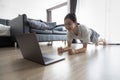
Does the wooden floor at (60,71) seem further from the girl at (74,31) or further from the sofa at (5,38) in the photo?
the sofa at (5,38)

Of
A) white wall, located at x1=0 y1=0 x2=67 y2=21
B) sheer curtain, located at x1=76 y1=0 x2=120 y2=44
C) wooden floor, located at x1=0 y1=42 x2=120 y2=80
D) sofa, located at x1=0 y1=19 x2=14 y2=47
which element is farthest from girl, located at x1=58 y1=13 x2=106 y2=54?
white wall, located at x1=0 y1=0 x2=67 y2=21

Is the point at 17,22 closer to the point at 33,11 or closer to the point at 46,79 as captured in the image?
the point at 33,11

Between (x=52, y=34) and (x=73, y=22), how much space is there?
1.42 metres

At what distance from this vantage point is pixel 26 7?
3.67 meters

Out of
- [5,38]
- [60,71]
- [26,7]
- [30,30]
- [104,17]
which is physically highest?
[26,7]

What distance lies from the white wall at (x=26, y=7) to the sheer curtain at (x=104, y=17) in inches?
47.2

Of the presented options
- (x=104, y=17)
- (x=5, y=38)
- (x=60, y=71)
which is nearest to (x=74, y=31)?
(x=60, y=71)

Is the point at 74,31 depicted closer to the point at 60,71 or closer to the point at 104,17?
the point at 60,71

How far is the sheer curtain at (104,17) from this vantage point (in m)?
3.26

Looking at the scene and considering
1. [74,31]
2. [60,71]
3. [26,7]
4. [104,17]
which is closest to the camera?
[60,71]

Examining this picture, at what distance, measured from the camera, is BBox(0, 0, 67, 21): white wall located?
3221mm

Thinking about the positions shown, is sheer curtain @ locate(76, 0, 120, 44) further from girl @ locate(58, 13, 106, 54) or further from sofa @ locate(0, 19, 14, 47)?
sofa @ locate(0, 19, 14, 47)

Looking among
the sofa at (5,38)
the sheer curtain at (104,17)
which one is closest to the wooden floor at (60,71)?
the sofa at (5,38)

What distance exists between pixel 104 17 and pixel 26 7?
92.5 inches
